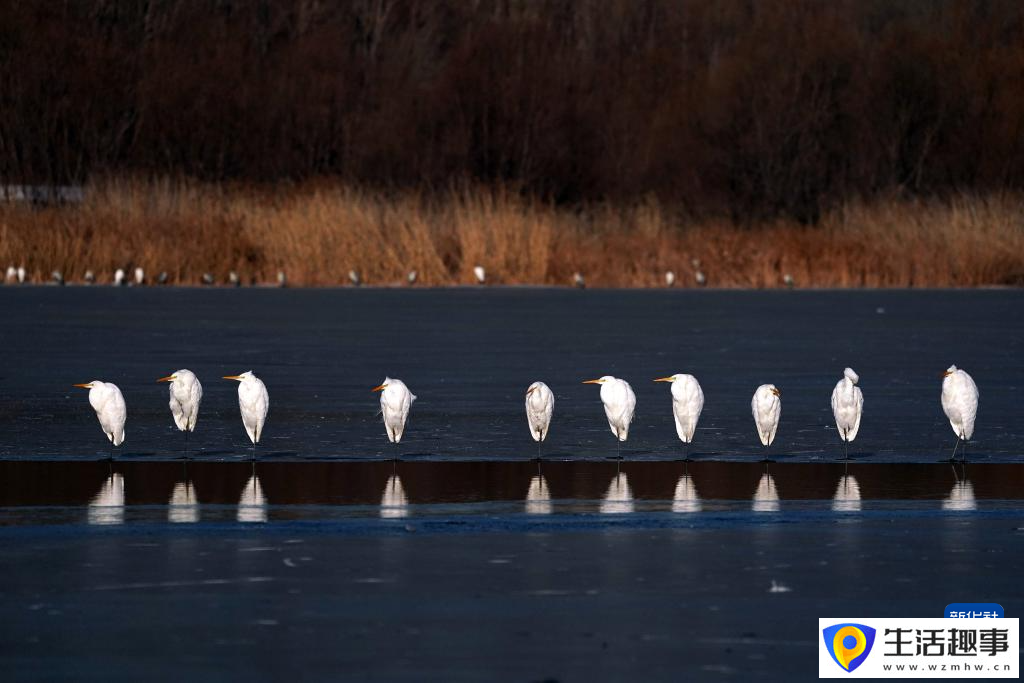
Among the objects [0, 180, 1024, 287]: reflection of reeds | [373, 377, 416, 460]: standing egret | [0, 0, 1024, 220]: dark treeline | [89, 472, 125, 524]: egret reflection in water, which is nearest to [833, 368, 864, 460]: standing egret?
[373, 377, 416, 460]: standing egret

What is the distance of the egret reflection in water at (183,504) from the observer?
26.8ft

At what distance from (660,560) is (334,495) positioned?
2.24m

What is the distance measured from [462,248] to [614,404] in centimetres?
1787

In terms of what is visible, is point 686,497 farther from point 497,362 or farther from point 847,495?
point 497,362

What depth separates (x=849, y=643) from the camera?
19.1 feet

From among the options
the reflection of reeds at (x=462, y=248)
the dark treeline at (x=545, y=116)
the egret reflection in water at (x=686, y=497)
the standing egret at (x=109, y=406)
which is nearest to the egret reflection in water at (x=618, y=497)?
the egret reflection in water at (x=686, y=497)

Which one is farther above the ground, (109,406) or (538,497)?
(109,406)

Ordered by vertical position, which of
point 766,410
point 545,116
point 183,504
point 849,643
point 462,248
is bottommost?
point 849,643

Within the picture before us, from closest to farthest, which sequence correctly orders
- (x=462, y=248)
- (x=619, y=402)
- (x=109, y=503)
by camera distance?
(x=109, y=503), (x=619, y=402), (x=462, y=248)

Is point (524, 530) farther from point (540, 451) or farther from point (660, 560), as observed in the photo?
point (540, 451)

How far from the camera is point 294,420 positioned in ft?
38.9

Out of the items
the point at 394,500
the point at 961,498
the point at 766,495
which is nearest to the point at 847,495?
the point at 766,495

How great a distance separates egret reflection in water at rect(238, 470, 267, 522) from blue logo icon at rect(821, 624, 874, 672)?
3141mm

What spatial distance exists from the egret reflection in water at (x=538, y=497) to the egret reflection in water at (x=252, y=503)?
1.25m
